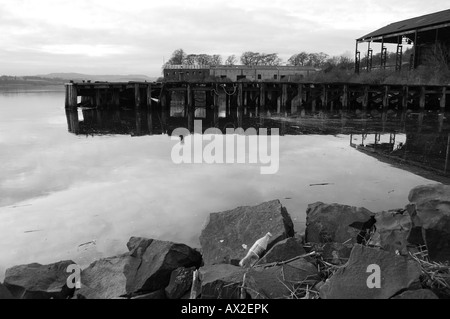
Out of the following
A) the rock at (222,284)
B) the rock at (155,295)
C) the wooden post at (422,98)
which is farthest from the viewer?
the wooden post at (422,98)

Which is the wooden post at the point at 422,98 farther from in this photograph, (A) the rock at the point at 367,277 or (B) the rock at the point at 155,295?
(B) the rock at the point at 155,295

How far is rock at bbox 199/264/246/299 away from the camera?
364 cm

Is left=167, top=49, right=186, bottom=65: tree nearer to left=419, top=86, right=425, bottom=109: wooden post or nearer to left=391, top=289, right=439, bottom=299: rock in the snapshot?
left=419, top=86, right=425, bottom=109: wooden post

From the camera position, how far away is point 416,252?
164 inches

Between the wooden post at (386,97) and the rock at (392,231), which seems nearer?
the rock at (392,231)

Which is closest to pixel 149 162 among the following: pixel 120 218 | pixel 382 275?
pixel 120 218

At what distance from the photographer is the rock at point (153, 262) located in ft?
13.0

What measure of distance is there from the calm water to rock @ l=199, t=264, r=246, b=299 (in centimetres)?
145

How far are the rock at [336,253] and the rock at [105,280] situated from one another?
2.09 meters

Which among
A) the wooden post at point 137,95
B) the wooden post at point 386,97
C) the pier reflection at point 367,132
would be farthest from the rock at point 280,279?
the wooden post at point 386,97

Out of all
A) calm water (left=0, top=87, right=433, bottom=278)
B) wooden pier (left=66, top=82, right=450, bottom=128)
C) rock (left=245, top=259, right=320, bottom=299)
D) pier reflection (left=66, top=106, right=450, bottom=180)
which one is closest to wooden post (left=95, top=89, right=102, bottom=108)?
wooden pier (left=66, top=82, right=450, bottom=128)

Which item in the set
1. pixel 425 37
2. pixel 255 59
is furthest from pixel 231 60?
pixel 425 37

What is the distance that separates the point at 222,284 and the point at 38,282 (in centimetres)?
183
